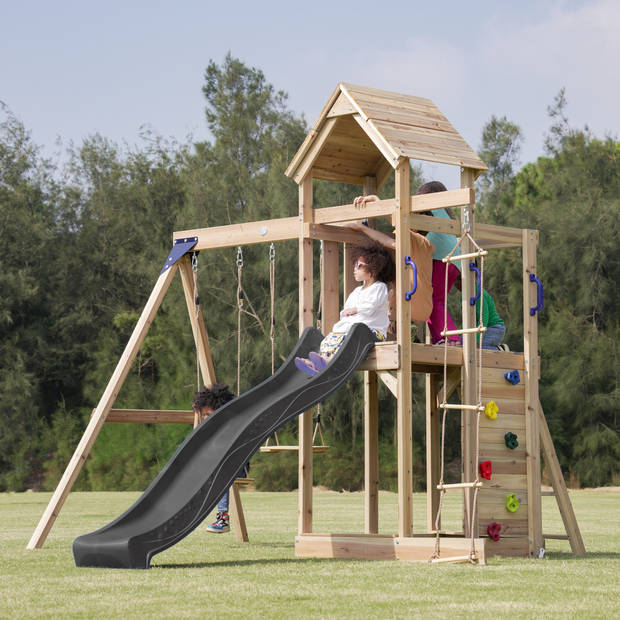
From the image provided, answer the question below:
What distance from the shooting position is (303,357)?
354 inches

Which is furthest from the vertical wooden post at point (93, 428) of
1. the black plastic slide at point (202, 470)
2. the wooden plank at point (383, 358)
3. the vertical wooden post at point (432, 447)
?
the vertical wooden post at point (432, 447)

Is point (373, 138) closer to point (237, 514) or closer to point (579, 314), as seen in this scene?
point (237, 514)

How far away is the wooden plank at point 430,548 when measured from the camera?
7328mm

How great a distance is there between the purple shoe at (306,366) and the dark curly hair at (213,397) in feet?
4.74

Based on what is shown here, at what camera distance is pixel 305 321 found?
30.5ft

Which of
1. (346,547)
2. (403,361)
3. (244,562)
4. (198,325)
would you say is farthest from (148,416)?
(403,361)

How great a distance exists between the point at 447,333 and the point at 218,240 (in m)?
2.82

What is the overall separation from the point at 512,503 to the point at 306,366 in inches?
76.9

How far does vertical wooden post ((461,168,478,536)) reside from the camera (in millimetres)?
8281

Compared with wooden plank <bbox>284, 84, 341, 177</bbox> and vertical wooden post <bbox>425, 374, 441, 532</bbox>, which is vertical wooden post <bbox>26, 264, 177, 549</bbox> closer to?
wooden plank <bbox>284, 84, 341, 177</bbox>

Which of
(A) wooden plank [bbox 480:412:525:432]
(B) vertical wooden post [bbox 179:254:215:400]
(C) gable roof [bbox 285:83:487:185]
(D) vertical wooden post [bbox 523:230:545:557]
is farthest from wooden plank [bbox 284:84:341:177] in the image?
(A) wooden plank [bbox 480:412:525:432]

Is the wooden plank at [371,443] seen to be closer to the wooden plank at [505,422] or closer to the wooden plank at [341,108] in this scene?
the wooden plank at [505,422]

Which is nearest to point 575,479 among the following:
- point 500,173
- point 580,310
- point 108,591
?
point 580,310

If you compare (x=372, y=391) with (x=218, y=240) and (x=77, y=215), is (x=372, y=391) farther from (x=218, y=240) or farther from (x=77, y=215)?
(x=77, y=215)
